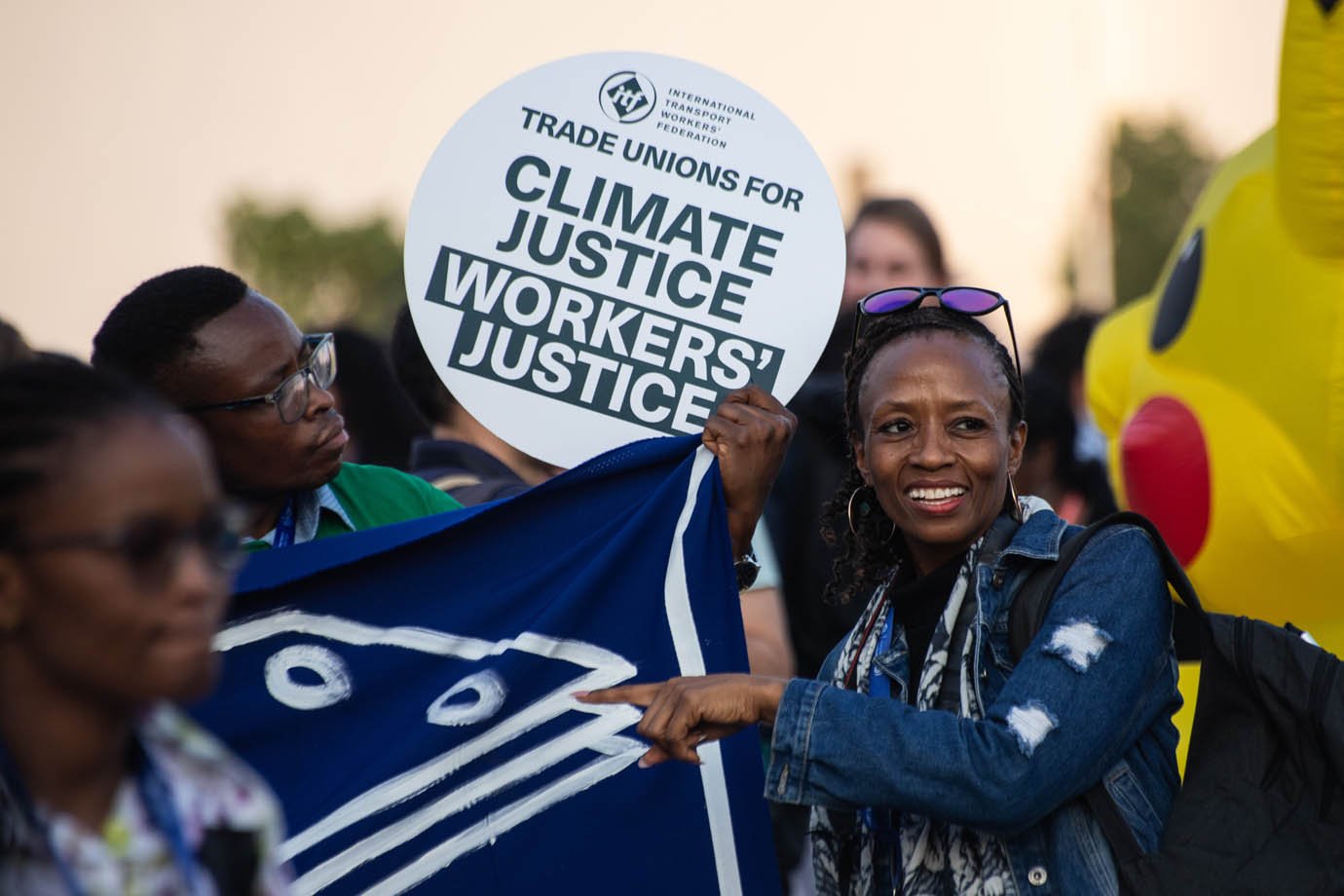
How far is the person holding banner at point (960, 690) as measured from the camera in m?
2.16

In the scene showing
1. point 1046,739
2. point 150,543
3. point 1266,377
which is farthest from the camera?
point 1266,377

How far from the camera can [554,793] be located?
8.66 feet

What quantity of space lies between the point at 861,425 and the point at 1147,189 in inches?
1331

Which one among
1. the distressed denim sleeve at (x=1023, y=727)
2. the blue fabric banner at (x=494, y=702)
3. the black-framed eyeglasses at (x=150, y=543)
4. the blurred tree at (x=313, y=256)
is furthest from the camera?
the blurred tree at (x=313, y=256)

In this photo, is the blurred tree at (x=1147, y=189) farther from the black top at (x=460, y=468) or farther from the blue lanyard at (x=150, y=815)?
the blue lanyard at (x=150, y=815)

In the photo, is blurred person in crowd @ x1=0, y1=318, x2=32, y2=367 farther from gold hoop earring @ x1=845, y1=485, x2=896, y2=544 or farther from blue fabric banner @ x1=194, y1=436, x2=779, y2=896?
gold hoop earring @ x1=845, y1=485, x2=896, y2=544

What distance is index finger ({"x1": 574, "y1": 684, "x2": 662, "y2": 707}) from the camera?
7.66ft

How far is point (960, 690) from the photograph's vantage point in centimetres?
230

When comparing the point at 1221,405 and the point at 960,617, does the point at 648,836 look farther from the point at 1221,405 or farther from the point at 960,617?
the point at 1221,405

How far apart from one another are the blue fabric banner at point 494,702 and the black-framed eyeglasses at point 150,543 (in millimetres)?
1183

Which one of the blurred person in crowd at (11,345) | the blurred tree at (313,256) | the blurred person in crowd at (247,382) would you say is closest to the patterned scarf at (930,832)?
the blurred person in crowd at (247,382)

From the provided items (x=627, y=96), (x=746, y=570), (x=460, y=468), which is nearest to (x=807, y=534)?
(x=460, y=468)

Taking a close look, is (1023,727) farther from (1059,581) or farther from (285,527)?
(285,527)

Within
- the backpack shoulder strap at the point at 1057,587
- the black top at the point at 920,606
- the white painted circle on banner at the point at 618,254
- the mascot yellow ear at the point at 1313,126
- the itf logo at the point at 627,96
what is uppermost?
the mascot yellow ear at the point at 1313,126
